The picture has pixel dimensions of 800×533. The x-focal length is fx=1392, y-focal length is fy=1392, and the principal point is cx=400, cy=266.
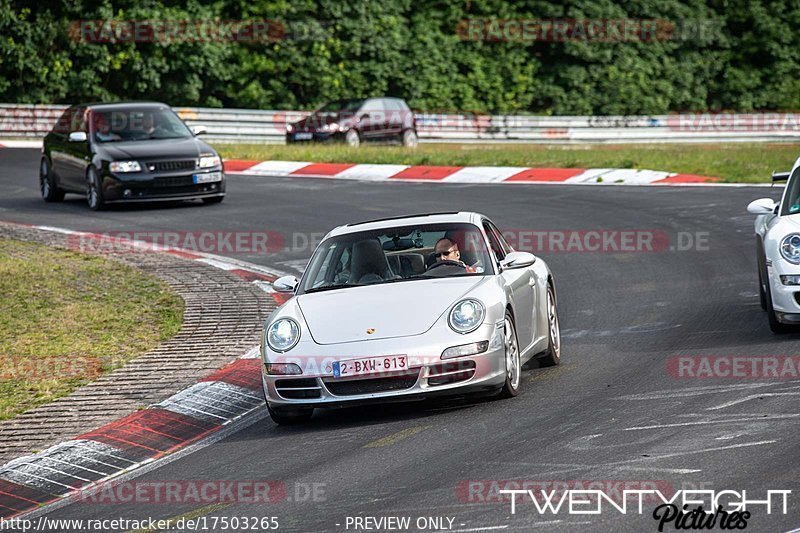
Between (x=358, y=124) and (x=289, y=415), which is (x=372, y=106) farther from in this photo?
(x=289, y=415)

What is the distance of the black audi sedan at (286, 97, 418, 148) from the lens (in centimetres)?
3497

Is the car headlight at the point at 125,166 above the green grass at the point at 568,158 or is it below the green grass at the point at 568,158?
above

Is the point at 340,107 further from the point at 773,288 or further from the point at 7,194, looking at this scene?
the point at 773,288

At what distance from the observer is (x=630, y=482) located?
21.9 ft

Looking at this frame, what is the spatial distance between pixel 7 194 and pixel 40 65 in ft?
39.4

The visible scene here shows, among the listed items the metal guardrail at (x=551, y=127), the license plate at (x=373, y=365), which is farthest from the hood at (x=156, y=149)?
the metal guardrail at (x=551, y=127)

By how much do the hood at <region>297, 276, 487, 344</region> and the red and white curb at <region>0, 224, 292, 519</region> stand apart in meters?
0.92

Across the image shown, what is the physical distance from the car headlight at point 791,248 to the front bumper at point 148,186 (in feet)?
39.4

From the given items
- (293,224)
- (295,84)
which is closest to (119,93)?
(295,84)

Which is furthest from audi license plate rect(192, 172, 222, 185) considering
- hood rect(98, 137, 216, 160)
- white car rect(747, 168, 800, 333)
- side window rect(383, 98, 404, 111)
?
side window rect(383, 98, 404, 111)

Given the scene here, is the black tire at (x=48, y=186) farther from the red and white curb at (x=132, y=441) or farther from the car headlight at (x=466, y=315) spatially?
the car headlight at (x=466, y=315)

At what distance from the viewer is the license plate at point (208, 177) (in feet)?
68.6

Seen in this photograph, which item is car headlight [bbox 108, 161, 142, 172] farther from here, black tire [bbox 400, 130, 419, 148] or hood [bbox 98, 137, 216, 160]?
black tire [bbox 400, 130, 419, 148]

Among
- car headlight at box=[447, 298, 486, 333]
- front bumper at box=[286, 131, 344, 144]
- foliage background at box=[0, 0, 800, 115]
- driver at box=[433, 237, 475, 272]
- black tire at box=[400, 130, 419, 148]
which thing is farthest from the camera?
black tire at box=[400, 130, 419, 148]
